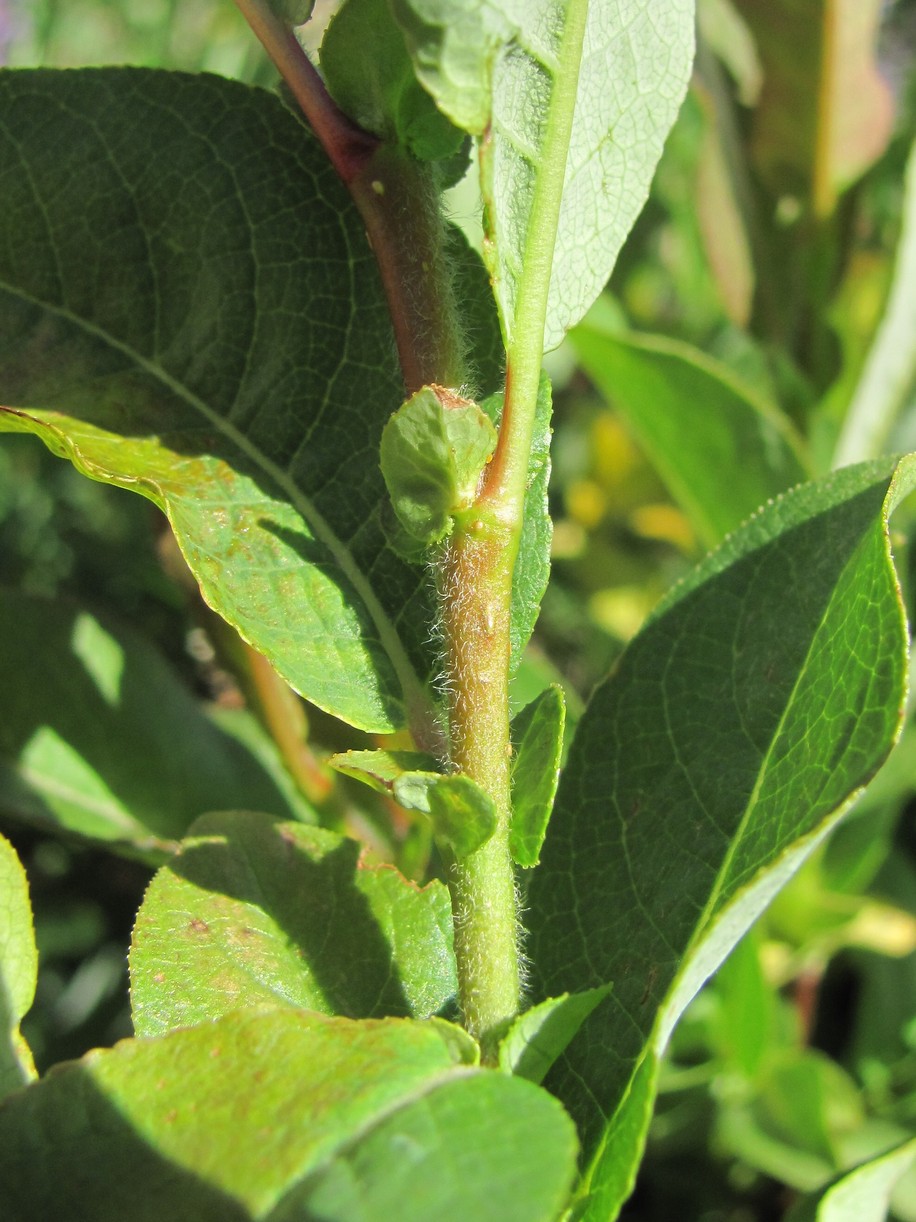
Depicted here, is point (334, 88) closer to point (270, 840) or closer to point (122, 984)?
point (270, 840)

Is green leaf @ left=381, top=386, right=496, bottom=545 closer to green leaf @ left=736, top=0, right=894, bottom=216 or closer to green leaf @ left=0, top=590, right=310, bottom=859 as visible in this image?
green leaf @ left=0, top=590, right=310, bottom=859

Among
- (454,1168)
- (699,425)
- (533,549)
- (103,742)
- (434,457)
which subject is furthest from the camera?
(699,425)

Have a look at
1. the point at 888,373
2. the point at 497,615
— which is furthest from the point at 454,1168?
the point at 888,373

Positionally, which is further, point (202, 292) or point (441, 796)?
point (202, 292)

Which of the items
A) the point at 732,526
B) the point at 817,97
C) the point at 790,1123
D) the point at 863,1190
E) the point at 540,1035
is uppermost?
the point at 817,97

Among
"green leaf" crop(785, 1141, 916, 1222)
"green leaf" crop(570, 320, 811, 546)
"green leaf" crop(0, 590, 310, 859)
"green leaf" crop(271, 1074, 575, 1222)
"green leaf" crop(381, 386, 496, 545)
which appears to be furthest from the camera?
"green leaf" crop(570, 320, 811, 546)

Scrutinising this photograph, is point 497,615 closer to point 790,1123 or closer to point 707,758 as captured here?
point 707,758

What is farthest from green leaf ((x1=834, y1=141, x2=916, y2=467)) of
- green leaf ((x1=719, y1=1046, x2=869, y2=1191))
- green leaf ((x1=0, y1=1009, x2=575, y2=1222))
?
green leaf ((x1=0, y1=1009, x2=575, y2=1222))

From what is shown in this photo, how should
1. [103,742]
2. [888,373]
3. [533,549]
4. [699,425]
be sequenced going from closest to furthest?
1. [533,549]
2. [103,742]
3. [699,425]
4. [888,373]
